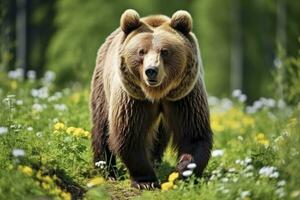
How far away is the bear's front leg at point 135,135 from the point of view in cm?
750

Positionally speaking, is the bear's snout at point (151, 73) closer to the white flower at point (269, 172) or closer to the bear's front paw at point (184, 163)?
the bear's front paw at point (184, 163)

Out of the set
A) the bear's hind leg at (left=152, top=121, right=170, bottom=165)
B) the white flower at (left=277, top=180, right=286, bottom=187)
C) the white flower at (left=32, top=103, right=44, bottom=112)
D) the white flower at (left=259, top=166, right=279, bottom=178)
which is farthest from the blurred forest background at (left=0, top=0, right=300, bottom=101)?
the white flower at (left=277, top=180, right=286, bottom=187)

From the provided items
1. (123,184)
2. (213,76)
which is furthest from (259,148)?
(213,76)

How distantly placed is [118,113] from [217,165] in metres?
1.05

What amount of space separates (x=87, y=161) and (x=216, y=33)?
27.3 m

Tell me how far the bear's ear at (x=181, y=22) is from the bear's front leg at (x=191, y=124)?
442 mm

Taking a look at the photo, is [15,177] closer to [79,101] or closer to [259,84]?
[79,101]

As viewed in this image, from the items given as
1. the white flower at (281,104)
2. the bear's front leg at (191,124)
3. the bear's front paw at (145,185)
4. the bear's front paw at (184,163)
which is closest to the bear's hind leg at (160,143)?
the bear's front leg at (191,124)

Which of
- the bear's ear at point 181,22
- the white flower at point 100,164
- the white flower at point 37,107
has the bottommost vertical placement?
the white flower at point 100,164

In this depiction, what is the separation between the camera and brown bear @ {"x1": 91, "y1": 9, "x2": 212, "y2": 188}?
740 centimetres

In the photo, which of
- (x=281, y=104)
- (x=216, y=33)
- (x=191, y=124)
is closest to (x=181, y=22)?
(x=191, y=124)

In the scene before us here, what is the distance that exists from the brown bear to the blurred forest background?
79.4ft

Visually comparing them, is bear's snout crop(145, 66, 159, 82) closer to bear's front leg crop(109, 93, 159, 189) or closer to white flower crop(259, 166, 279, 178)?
bear's front leg crop(109, 93, 159, 189)

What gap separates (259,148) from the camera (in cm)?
778
